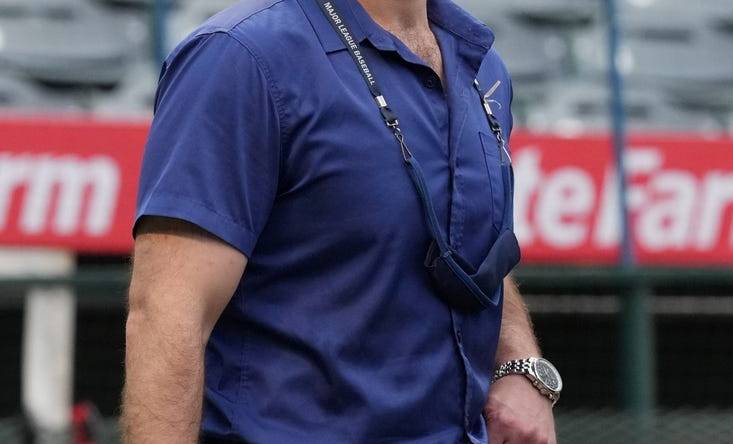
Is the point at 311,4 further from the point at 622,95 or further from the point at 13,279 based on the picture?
the point at 622,95

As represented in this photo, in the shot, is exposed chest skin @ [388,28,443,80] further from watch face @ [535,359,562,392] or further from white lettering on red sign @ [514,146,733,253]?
white lettering on red sign @ [514,146,733,253]

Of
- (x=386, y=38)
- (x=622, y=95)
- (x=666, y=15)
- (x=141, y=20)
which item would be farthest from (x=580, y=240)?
(x=386, y=38)

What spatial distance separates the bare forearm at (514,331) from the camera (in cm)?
223

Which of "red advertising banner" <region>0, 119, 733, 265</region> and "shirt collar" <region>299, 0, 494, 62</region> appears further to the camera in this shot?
"red advertising banner" <region>0, 119, 733, 265</region>

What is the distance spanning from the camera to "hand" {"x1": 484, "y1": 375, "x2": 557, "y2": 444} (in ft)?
6.89

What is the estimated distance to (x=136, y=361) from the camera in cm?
175

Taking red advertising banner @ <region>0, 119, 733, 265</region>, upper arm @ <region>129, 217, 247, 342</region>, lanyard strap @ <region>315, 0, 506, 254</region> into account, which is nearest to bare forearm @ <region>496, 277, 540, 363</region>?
lanyard strap @ <region>315, 0, 506, 254</region>

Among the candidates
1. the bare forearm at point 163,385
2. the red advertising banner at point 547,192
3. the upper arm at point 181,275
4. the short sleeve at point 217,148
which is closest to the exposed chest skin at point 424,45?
the short sleeve at point 217,148

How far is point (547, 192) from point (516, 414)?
4606mm

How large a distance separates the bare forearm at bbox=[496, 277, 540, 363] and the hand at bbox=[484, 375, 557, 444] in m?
0.06

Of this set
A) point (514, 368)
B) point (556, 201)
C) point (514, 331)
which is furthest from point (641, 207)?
point (514, 368)

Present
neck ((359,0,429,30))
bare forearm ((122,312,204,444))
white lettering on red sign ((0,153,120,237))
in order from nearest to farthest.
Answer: bare forearm ((122,312,204,444)), neck ((359,0,429,30)), white lettering on red sign ((0,153,120,237))

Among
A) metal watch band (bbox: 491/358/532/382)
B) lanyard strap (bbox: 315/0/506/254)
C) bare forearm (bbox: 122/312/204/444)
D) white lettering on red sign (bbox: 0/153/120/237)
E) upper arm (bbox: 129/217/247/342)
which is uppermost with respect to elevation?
lanyard strap (bbox: 315/0/506/254)

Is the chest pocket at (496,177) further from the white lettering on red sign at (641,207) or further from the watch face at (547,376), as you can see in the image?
the white lettering on red sign at (641,207)
